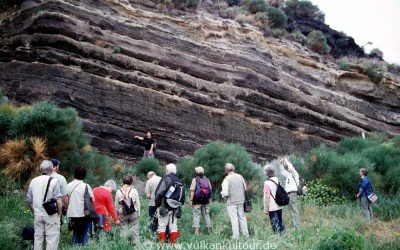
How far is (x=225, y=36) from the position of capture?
907 inches

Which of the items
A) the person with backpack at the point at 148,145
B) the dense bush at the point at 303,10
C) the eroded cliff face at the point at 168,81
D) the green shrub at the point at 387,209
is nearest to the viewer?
the green shrub at the point at 387,209

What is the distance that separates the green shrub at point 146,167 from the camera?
14195 mm

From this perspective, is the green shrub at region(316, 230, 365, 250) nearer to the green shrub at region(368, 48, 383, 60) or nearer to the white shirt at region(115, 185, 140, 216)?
the white shirt at region(115, 185, 140, 216)

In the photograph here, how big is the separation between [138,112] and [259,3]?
19395 mm

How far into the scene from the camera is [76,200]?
278 inches

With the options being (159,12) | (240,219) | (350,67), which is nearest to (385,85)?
(350,67)

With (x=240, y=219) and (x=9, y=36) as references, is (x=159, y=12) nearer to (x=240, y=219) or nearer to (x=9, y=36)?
(x=9, y=36)

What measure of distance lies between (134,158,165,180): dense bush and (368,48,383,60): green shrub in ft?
95.7

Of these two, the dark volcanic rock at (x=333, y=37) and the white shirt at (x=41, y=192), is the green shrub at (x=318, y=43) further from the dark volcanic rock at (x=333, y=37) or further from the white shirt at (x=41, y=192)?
the white shirt at (x=41, y=192)

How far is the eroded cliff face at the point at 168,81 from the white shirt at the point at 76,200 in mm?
7528

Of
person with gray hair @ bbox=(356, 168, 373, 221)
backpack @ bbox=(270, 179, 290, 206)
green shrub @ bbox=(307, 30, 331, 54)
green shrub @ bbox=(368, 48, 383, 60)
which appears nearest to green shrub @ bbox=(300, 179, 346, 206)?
person with gray hair @ bbox=(356, 168, 373, 221)

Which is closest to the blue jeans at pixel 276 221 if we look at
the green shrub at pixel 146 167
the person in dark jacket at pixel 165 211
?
the person in dark jacket at pixel 165 211

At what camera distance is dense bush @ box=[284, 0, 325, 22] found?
128ft

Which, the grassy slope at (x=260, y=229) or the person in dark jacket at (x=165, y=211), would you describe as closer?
the grassy slope at (x=260, y=229)
